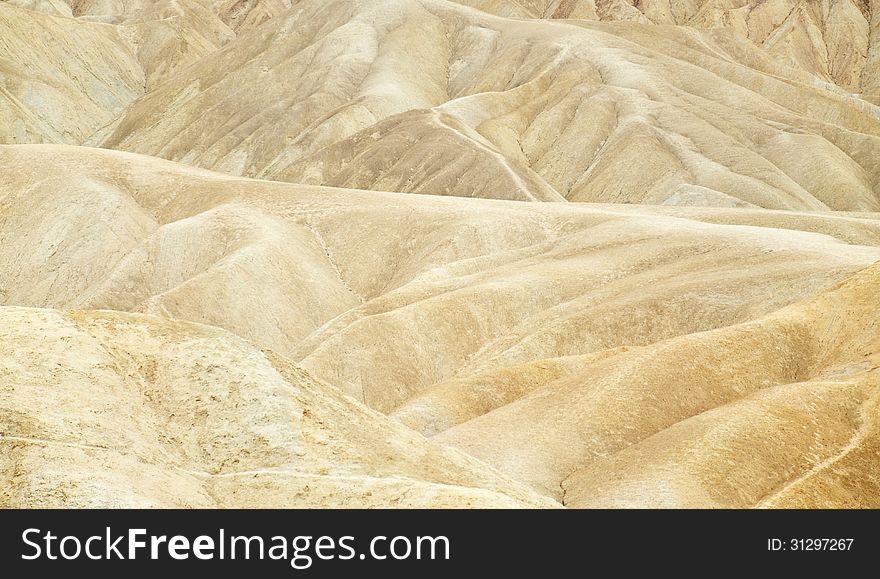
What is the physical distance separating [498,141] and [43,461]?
8317 centimetres

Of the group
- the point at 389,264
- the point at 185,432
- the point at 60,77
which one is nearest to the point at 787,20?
the point at 60,77

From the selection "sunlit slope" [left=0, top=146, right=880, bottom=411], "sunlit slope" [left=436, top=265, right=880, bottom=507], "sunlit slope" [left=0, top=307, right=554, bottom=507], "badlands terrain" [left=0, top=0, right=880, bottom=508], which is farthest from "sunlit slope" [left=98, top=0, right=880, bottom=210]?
"sunlit slope" [left=0, top=307, right=554, bottom=507]

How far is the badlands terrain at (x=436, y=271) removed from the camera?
52.8 feet

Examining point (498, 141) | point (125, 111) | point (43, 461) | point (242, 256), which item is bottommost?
point (43, 461)

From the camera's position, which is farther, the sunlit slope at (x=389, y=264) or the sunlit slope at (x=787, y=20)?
the sunlit slope at (x=787, y=20)

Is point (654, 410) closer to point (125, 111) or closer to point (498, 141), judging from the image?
point (498, 141)

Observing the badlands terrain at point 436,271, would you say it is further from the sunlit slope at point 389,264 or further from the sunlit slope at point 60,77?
the sunlit slope at point 60,77

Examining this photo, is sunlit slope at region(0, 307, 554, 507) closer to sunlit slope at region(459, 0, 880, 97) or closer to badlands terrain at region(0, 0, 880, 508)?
badlands terrain at region(0, 0, 880, 508)

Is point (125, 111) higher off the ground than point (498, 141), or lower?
higher

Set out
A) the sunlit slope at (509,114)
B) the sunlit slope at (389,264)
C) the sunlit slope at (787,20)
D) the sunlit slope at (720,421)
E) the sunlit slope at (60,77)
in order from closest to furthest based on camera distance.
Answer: the sunlit slope at (720,421) → the sunlit slope at (389,264) → the sunlit slope at (509,114) → the sunlit slope at (60,77) → the sunlit slope at (787,20)

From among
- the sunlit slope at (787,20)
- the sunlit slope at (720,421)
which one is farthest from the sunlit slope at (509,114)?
the sunlit slope at (720,421)

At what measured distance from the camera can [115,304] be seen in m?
49.8

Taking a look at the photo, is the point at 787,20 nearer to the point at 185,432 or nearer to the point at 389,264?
the point at 389,264
